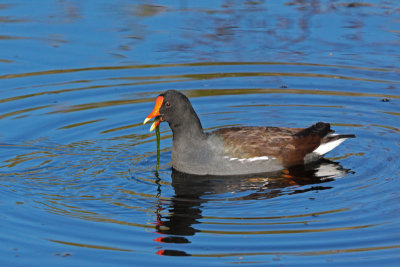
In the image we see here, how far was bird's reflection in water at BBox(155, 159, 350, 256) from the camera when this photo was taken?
302 inches

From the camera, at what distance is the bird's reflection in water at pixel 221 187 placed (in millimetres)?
7680

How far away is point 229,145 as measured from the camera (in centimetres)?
930

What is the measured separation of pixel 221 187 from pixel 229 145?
2.19ft

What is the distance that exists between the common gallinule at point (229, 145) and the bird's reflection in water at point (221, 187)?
0.36 ft

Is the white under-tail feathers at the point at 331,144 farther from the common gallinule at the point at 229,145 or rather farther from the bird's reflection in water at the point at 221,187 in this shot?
the bird's reflection in water at the point at 221,187

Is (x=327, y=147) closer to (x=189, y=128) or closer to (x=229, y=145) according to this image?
(x=229, y=145)

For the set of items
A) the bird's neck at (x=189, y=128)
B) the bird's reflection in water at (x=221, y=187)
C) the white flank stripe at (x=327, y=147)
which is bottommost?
the bird's reflection in water at (x=221, y=187)

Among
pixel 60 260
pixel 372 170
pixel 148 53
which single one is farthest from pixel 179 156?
pixel 148 53

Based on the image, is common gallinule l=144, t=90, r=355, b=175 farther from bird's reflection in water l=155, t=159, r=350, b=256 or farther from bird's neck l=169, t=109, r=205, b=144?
bird's reflection in water l=155, t=159, r=350, b=256

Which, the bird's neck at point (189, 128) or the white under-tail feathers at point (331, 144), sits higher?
the bird's neck at point (189, 128)

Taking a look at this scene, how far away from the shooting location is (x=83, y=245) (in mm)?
7137

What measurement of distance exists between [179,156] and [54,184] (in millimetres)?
1532

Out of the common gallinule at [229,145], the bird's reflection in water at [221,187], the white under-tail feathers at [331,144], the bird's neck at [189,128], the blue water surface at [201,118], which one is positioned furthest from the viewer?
the white under-tail feathers at [331,144]

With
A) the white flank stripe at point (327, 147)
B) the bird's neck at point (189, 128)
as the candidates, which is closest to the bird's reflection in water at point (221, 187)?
the white flank stripe at point (327, 147)
